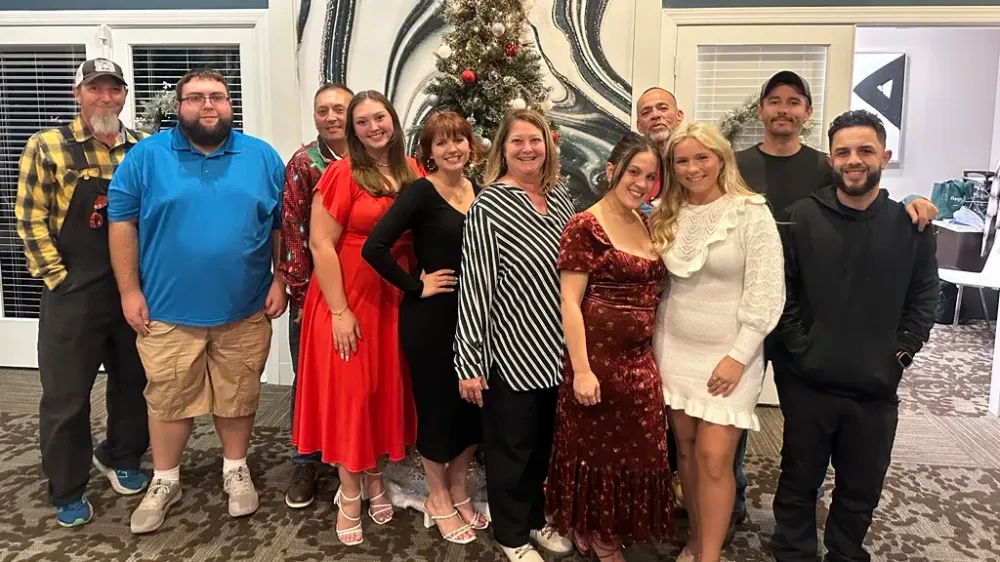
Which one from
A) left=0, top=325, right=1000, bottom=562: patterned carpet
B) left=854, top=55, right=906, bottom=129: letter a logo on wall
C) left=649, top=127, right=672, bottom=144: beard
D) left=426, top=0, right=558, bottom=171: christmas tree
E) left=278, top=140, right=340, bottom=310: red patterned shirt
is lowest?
left=0, top=325, right=1000, bottom=562: patterned carpet

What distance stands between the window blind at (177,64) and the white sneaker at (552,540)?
3.06 metres

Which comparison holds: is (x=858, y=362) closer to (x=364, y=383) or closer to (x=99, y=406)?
(x=364, y=383)

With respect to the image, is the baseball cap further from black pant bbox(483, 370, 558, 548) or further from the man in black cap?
the man in black cap

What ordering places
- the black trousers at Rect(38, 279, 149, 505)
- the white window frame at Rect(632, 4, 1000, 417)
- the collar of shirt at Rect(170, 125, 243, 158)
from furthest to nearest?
the white window frame at Rect(632, 4, 1000, 417), the black trousers at Rect(38, 279, 149, 505), the collar of shirt at Rect(170, 125, 243, 158)

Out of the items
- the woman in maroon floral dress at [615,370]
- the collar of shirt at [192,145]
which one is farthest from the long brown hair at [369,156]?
the woman in maroon floral dress at [615,370]

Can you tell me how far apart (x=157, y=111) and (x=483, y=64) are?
1893mm

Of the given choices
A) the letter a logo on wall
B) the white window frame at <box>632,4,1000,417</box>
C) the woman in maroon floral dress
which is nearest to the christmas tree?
the white window frame at <box>632,4,1000,417</box>

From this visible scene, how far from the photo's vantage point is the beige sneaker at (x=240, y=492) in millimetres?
2729

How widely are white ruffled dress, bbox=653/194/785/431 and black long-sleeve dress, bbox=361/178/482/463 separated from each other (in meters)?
0.69

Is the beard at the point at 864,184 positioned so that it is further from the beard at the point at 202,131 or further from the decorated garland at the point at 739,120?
the beard at the point at 202,131

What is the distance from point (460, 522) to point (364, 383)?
2.09ft

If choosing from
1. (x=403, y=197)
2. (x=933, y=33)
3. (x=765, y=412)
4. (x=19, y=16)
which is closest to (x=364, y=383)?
(x=403, y=197)

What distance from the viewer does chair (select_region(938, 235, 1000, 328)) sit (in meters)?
4.86

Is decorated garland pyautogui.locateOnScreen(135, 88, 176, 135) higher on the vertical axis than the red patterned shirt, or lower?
higher
